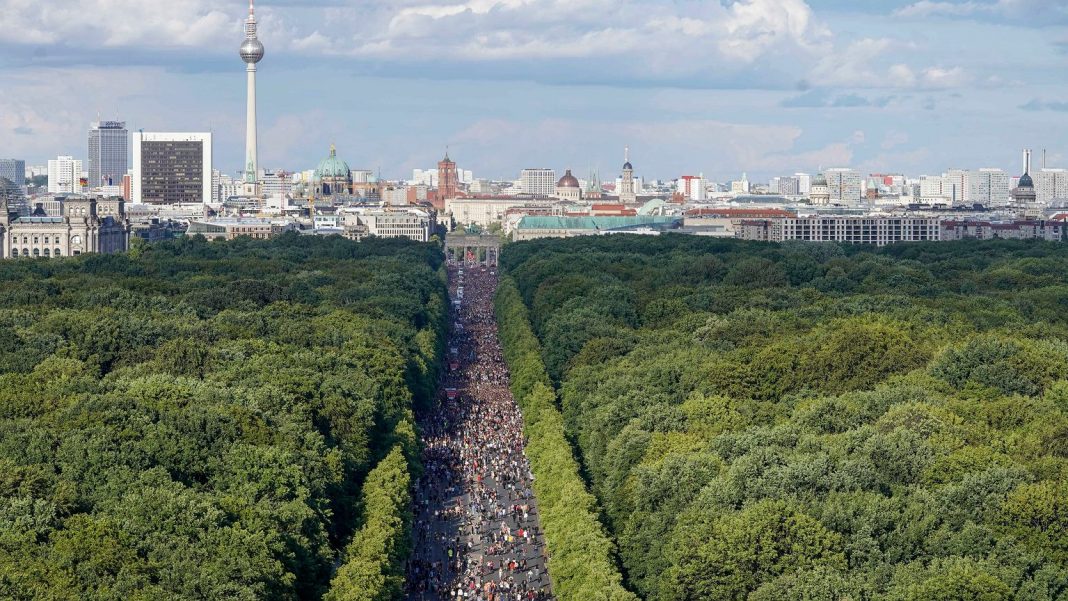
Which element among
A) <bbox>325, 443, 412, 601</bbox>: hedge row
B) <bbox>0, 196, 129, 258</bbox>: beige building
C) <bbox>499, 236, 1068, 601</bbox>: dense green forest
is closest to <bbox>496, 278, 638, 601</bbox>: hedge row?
<bbox>499, 236, 1068, 601</bbox>: dense green forest

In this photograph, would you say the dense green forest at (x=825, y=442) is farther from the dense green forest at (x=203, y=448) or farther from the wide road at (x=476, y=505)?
the dense green forest at (x=203, y=448)

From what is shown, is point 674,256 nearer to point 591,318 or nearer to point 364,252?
point 364,252

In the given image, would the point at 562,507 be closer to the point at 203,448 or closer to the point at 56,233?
the point at 203,448

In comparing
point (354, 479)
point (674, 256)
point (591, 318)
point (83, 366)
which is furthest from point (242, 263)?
point (354, 479)

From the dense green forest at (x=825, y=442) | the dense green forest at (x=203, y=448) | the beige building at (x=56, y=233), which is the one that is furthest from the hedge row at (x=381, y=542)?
the beige building at (x=56, y=233)

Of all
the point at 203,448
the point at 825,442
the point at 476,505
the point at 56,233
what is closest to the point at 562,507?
the point at 825,442
